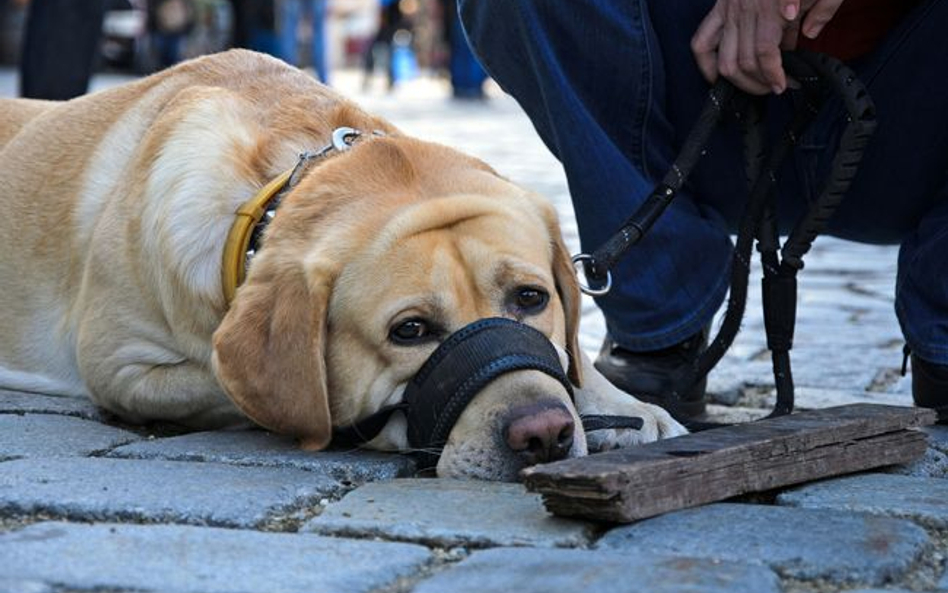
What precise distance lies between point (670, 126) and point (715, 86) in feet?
0.82

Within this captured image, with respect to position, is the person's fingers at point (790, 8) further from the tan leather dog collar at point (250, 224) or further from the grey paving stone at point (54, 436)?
the grey paving stone at point (54, 436)

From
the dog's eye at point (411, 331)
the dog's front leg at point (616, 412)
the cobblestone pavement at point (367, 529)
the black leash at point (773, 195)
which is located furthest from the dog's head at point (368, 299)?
the black leash at point (773, 195)

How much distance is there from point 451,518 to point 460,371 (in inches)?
16.8

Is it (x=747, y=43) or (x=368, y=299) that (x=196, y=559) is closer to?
(x=368, y=299)

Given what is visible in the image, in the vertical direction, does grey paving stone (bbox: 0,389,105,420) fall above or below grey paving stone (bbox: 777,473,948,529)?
below

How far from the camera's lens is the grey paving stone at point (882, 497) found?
238 cm

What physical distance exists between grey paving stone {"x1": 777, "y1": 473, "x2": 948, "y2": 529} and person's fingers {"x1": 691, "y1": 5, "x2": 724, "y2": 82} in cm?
106

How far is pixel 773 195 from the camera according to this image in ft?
11.1

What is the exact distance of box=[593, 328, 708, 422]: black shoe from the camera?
11.7ft

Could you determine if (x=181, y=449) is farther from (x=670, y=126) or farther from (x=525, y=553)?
(x=670, y=126)

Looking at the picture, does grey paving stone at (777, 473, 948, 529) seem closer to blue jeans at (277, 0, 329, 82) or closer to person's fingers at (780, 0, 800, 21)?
person's fingers at (780, 0, 800, 21)

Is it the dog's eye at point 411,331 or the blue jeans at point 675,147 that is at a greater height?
the blue jeans at point 675,147

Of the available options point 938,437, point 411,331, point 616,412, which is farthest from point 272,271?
point 938,437

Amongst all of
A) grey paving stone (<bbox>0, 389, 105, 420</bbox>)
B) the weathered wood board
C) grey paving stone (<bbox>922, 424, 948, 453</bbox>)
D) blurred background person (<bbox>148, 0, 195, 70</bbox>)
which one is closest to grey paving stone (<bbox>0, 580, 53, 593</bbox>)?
the weathered wood board
